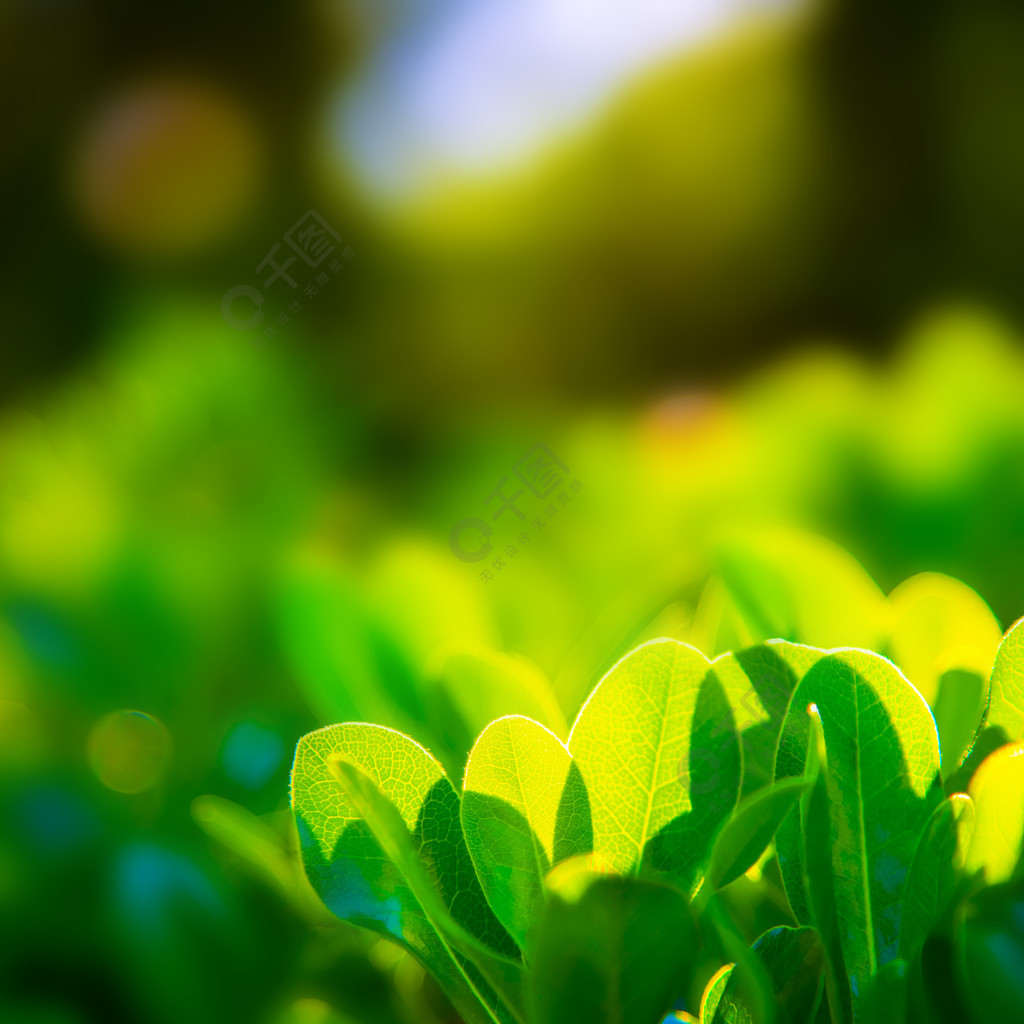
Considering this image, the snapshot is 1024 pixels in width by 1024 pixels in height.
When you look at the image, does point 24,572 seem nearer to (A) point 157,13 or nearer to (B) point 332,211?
(B) point 332,211

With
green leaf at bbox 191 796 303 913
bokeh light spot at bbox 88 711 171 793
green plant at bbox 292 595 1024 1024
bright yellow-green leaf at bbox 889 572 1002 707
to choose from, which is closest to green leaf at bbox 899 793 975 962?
green plant at bbox 292 595 1024 1024

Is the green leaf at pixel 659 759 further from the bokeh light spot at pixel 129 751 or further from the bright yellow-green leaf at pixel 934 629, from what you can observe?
the bokeh light spot at pixel 129 751

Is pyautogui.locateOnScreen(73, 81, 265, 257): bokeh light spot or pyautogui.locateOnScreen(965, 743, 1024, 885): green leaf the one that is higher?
pyautogui.locateOnScreen(73, 81, 265, 257): bokeh light spot

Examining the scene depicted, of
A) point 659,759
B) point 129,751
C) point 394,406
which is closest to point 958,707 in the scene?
point 659,759

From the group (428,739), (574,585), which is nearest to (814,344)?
(574,585)

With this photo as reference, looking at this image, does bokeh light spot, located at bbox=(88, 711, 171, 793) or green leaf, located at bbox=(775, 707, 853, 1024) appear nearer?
green leaf, located at bbox=(775, 707, 853, 1024)

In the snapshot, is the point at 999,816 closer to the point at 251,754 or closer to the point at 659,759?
the point at 659,759

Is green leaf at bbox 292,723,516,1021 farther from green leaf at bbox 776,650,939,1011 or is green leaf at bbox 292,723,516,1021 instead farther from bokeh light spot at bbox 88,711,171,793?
bokeh light spot at bbox 88,711,171,793
